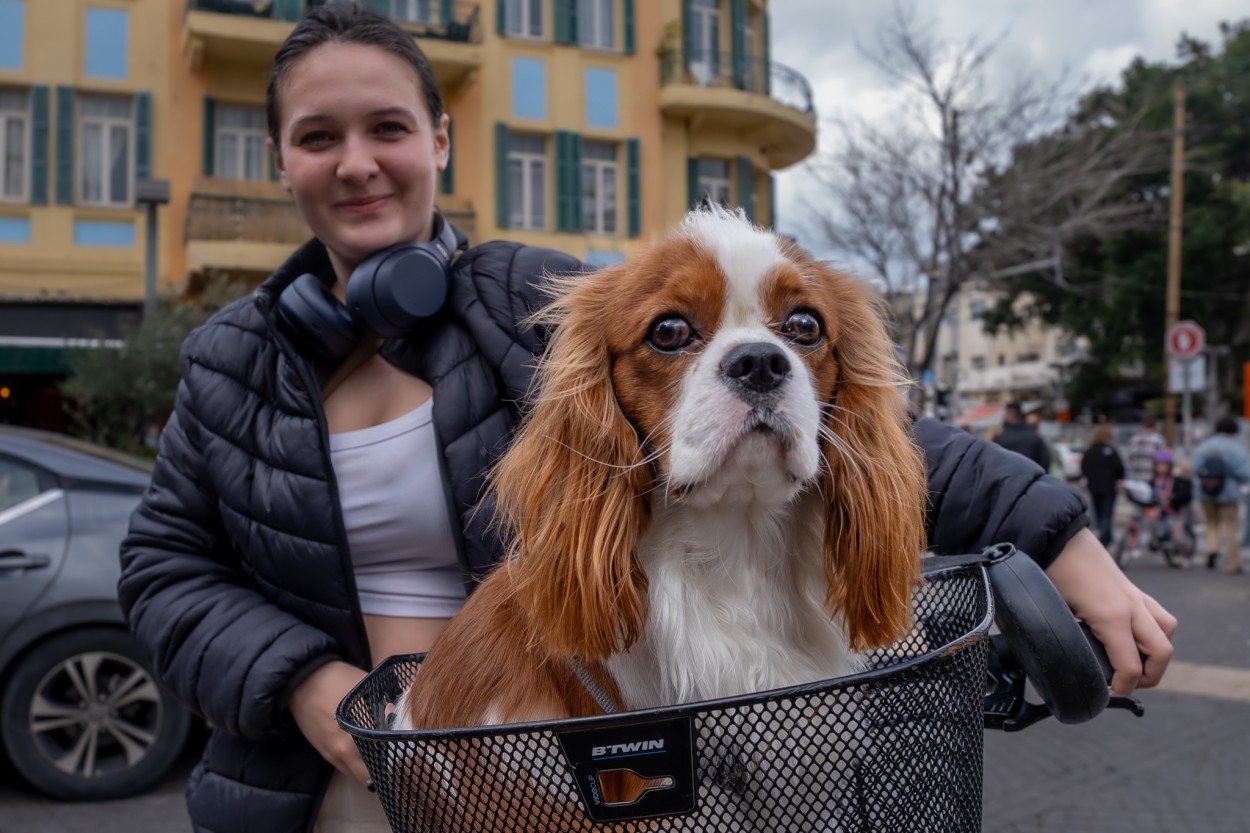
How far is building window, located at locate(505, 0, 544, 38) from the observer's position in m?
18.1

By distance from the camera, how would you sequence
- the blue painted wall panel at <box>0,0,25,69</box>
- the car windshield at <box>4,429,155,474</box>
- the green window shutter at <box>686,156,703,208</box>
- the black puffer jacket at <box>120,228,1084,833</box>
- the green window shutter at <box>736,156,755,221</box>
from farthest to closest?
the green window shutter at <box>736,156,755,221</box>
the green window shutter at <box>686,156,703,208</box>
the blue painted wall panel at <box>0,0,25,69</box>
the car windshield at <box>4,429,155,474</box>
the black puffer jacket at <box>120,228,1084,833</box>

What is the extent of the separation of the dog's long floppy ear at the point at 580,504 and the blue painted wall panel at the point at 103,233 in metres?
16.7

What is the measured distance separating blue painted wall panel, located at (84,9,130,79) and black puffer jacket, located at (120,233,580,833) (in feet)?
54.4

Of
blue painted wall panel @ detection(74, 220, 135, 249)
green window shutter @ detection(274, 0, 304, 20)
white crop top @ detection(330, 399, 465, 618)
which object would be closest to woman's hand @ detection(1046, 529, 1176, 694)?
white crop top @ detection(330, 399, 465, 618)

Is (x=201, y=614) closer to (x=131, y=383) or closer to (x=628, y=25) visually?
(x=131, y=383)

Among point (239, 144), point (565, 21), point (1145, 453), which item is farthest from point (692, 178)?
point (1145, 453)

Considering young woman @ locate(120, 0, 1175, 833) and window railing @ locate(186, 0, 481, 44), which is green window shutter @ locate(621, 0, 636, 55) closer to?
window railing @ locate(186, 0, 481, 44)

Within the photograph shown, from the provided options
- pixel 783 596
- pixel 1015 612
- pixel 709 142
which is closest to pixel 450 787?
pixel 783 596

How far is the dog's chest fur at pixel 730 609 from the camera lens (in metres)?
1.23

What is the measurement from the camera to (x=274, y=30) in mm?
15578

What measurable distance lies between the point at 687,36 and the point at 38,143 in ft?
36.5

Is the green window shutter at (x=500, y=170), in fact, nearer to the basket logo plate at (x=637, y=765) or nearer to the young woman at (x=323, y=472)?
the young woman at (x=323, y=472)

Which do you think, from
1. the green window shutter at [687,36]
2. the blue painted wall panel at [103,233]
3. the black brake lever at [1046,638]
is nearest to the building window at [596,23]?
the green window shutter at [687,36]

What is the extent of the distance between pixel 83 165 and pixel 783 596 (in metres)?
17.4
